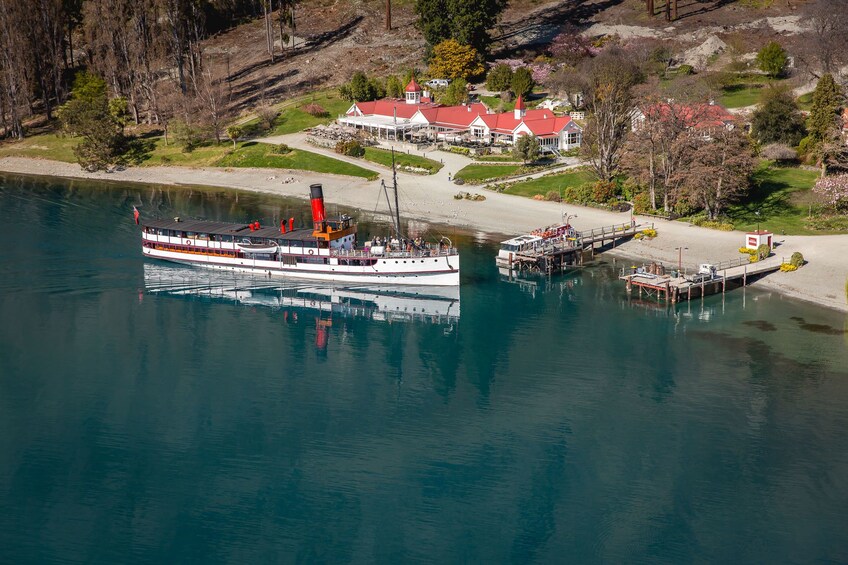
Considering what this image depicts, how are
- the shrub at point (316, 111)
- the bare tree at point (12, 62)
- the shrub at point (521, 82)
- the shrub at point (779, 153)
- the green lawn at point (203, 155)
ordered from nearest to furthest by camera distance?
the shrub at point (779, 153), the green lawn at point (203, 155), the shrub at point (521, 82), the shrub at point (316, 111), the bare tree at point (12, 62)

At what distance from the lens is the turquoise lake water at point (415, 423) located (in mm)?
54938

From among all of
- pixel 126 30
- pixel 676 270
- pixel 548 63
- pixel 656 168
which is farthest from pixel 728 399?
pixel 126 30

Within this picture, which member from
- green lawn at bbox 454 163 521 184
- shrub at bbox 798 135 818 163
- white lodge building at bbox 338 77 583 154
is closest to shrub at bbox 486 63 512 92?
white lodge building at bbox 338 77 583 154

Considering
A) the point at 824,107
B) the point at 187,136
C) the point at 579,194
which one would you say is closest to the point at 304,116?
the point at 187,136

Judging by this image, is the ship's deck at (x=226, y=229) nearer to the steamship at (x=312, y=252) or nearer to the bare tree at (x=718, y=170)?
the steamship at (x=312, y=252)

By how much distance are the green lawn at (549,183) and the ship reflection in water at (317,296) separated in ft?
106

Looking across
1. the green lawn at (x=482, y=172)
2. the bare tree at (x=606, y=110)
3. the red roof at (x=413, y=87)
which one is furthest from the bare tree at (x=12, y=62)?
the bare tree at (x=606, y=110)

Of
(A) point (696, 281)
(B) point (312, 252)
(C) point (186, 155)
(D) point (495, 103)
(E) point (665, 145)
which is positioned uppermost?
(D) point (495, 103)

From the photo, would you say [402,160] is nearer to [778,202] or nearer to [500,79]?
[500,79]

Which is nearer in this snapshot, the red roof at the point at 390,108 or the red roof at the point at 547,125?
the red roof at the point at 547,125

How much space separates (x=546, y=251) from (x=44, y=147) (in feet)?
318

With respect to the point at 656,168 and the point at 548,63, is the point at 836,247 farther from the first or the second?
the point at 548,63

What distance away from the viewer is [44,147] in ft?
529

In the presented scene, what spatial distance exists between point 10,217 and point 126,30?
56233 mm
